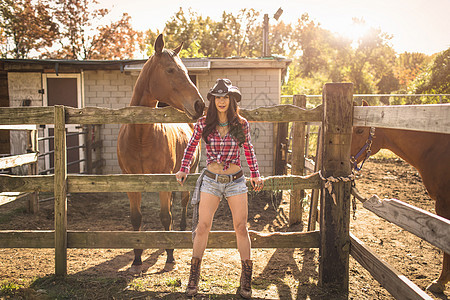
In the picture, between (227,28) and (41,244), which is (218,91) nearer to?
(41,244)

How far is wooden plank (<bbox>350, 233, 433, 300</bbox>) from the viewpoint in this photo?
7.11 ft

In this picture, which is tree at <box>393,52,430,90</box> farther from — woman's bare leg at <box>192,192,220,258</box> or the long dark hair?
woman's bare leg at <box>192,192,220,258</box>

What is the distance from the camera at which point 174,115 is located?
10.5 ft

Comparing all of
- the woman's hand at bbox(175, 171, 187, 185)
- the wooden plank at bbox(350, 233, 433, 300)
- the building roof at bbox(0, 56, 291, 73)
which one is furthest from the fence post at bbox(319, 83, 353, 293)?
the building roof at bbox(0, 56, 291, 73)

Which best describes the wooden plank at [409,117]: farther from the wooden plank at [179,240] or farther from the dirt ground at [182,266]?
the dirt ground at [182,266]

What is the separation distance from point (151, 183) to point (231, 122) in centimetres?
104

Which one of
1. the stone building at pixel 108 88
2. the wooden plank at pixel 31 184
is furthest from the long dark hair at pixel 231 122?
the stone building at pixel 108 88

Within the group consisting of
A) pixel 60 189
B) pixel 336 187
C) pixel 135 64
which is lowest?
pixel 60 189

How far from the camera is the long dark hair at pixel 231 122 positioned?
111 inches

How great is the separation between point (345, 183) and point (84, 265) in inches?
125

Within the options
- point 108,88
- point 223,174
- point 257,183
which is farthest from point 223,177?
point 108,88

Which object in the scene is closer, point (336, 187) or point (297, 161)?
point (336, 187)

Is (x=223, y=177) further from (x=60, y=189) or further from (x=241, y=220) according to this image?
(x=60, y=189)

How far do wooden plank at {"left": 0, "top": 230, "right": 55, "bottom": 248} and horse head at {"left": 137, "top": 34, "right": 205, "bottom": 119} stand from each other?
71.2 inches
